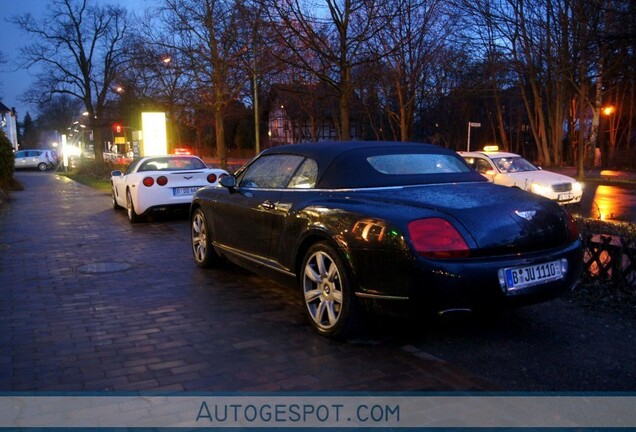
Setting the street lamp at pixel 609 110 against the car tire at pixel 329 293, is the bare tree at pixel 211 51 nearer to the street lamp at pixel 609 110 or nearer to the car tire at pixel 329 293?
the car tire at pixel 329 293

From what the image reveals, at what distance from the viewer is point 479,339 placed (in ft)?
15.0

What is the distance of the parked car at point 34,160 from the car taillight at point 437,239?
143 ft

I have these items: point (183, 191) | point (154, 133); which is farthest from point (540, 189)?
point (154, 133)

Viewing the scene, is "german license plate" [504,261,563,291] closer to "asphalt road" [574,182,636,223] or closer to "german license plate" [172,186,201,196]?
"asphalt road" [574,182,636,223]

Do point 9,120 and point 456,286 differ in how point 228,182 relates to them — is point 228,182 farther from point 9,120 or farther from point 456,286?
point 9,120

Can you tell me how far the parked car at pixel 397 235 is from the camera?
13.1 ft

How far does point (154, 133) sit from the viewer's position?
26.6 metres

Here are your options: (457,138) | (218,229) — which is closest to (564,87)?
(457,138)

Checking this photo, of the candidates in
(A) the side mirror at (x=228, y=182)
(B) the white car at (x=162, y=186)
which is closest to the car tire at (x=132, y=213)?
(B) the white car at (x=162, y=186)

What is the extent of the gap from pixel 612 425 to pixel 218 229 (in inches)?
175

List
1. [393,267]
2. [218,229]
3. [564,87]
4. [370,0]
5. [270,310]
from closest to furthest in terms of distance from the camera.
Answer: [393,267] < [270,310] < [218,229] < [370,0] < [564,87]

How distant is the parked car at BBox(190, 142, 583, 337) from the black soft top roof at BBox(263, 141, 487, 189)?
1 centimetres

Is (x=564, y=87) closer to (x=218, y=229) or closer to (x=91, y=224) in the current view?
(x=91, y=224)

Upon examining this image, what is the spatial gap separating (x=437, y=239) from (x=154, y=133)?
24.2 metres
